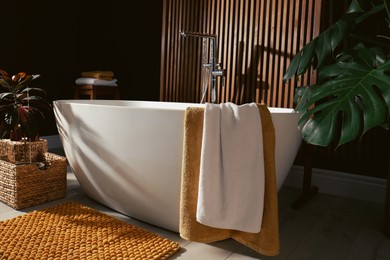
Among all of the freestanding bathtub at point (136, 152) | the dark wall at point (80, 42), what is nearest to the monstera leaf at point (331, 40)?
the freestanding bathtub at point (136, 152)

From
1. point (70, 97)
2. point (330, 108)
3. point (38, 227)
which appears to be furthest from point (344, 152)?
point (70, 97)

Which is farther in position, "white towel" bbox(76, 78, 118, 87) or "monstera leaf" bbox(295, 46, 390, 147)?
"white towel" bbox(76, 78, 118, 87)

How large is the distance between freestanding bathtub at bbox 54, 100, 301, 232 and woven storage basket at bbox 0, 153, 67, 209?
0.56 ft

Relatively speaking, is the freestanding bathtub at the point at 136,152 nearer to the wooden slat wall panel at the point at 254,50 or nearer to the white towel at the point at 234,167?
the white towel at the point at 234,167

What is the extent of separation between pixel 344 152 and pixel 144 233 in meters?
1.55

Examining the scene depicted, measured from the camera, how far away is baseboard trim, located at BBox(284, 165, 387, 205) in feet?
7.71

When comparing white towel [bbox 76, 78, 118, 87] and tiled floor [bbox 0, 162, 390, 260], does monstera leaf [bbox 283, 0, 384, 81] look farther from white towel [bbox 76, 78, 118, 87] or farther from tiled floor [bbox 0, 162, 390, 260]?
white towel [bbox 76, 78, 118, 87]

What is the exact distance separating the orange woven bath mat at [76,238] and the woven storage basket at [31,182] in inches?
6.4

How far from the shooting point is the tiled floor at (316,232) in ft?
5.06

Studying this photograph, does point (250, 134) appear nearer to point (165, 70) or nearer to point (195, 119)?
point (195, 119)

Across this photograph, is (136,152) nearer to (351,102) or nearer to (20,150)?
(20,150)

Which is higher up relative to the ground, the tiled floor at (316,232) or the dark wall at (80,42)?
the dark wall at (80,42)

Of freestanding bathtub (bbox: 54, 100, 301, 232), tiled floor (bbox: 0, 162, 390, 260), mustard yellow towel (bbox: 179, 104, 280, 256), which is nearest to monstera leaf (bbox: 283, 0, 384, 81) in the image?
freestanding bathtub (bbox: 54, 100, 301, 232)

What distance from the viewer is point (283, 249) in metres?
1.59
